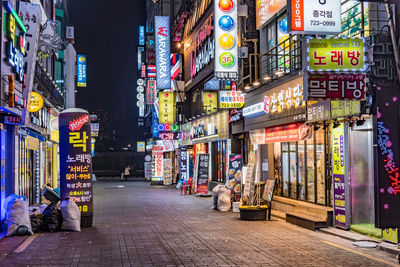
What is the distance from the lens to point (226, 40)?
75.9ft

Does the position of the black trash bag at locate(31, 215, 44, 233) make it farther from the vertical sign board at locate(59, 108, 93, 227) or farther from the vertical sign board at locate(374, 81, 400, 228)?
the vertical sign board at locate(374, 81, 400, 228)

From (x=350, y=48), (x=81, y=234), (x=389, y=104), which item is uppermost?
(x=350, y=48)

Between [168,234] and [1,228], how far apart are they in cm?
494

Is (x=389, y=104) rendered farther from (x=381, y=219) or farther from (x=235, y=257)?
(x=235, y=257)

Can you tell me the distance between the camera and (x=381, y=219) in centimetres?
990

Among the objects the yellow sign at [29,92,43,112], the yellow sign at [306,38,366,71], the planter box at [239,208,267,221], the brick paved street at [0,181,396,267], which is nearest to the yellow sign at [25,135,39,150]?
the yellow sign at [29,92,43,112]

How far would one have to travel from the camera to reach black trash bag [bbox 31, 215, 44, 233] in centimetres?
1536

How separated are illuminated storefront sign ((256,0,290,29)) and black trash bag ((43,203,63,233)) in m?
10.9

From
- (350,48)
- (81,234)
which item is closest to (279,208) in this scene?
→ (81,234)

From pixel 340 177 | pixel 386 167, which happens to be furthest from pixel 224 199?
pixel 386 167

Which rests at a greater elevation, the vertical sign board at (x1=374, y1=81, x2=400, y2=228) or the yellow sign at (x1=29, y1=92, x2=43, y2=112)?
the yellow sign at (x1=29, y1=92, x2=43, y2=112)

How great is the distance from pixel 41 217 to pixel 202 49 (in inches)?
840

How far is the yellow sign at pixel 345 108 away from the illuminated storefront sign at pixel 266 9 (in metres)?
6.39

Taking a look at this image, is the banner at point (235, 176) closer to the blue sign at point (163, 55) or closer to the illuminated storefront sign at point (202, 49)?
the illuminated storefront sign at point (202, 49)
